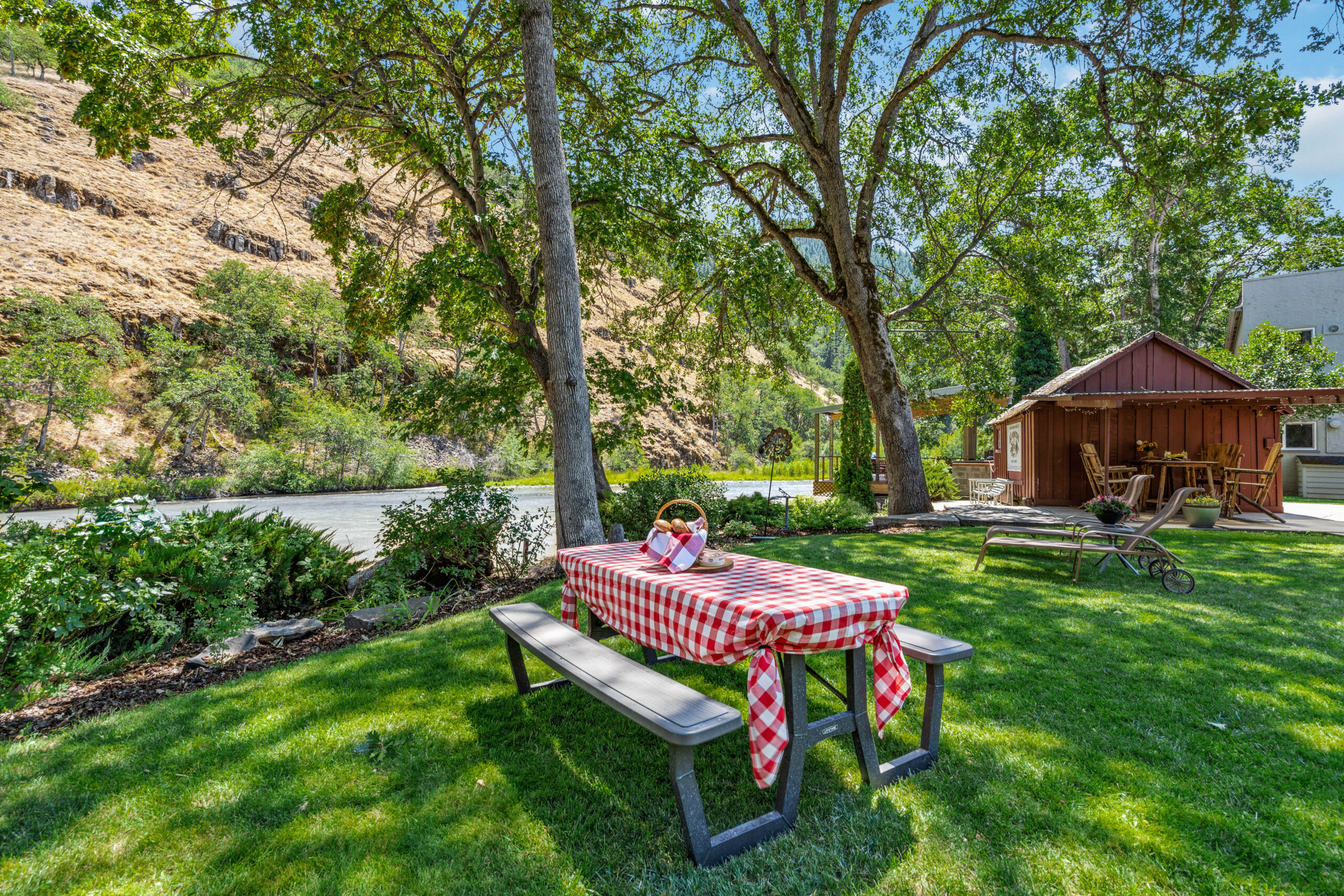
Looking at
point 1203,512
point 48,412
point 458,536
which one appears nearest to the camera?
point 458,536

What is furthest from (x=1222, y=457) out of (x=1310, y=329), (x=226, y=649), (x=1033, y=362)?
(x=226, y=649)

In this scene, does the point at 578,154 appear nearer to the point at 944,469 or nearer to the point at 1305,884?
the point at 1305,884

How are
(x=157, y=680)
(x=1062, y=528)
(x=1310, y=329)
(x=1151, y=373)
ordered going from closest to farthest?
(x=157, y=680) < (x=1062, y=528) < (x=1151, y=373) < (x=1310, y=329)

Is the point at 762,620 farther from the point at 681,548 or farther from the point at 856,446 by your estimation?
the point at 856,446

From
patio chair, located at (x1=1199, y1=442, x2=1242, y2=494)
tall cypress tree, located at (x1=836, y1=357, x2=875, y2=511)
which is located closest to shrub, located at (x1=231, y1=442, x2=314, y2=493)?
tall cypress tree, located at (x1=836, y1=357, x2=875, y2=511)

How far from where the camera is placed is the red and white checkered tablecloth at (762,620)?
2127 mm

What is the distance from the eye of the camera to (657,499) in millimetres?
8602

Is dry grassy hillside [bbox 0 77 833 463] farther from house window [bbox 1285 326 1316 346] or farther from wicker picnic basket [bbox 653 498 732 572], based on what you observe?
house window [bbox 1285 326 1316 346]

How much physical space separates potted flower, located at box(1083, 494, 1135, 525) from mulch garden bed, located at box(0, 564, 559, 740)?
7478 mm

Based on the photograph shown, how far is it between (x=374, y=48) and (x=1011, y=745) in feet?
30.4

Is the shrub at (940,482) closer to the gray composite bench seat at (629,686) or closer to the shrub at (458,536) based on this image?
the shrub at (458,536)

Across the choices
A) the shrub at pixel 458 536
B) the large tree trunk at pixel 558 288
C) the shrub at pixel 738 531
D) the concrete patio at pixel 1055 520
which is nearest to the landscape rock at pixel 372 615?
the shrub at pixel 458 536

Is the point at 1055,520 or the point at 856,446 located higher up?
the point at 856,446

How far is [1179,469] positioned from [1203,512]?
3.14 m
